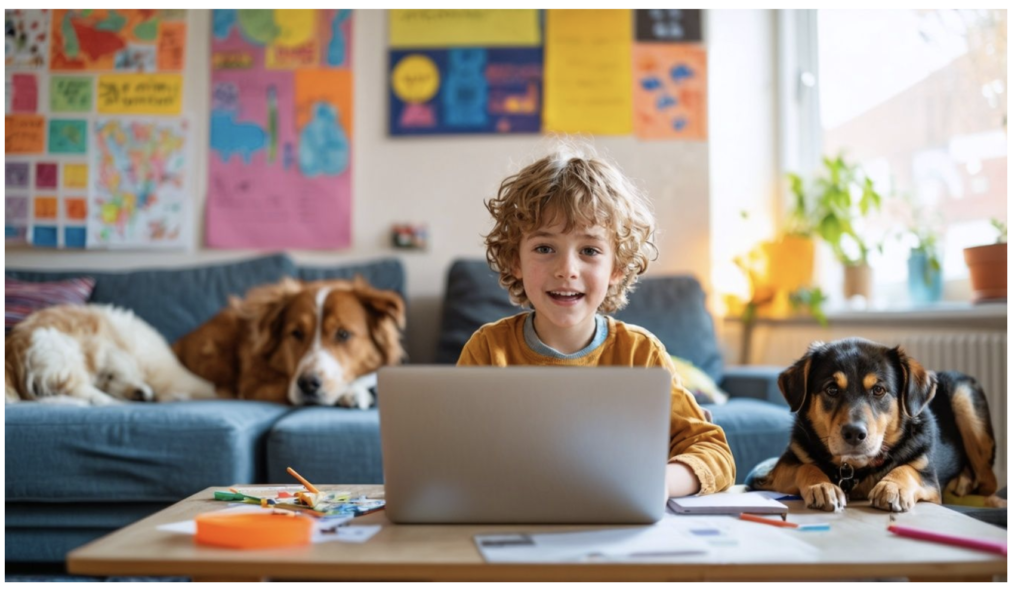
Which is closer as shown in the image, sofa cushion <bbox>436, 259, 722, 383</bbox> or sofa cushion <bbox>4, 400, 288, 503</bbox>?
sofa cushion <bbox>4, 400, 288, 503</bbox>

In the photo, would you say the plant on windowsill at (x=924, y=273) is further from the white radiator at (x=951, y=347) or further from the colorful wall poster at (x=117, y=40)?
the colorful wall poster at (x=117, y=40)

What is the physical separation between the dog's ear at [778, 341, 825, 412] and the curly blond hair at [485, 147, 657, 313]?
14.0 inches

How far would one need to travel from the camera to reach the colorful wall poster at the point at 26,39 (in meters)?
3.46

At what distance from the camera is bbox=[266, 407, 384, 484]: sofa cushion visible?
2.21 m

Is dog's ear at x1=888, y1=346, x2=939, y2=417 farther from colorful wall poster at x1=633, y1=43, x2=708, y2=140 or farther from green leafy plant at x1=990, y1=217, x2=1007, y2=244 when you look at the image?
colorful wall poster at x1=633, y1=43, x2=708, y2=140

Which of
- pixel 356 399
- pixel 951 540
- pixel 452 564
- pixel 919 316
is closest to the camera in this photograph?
pixel 452 564

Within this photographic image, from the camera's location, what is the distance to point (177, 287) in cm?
307

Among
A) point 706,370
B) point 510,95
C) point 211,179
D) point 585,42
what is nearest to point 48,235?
point 211,179

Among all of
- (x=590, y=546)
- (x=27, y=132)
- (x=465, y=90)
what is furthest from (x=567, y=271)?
(x=27, y=132)

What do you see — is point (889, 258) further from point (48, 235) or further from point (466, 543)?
point (48, 235)

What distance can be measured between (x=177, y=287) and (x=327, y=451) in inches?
48.4

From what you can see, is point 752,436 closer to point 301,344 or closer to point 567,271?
point 567,271

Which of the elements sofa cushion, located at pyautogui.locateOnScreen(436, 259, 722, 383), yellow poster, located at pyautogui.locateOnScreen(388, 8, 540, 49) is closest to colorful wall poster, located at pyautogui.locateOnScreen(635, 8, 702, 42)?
yellow poster, located at pyautogui.locateOnScreen(388, 8, 540, 49)
